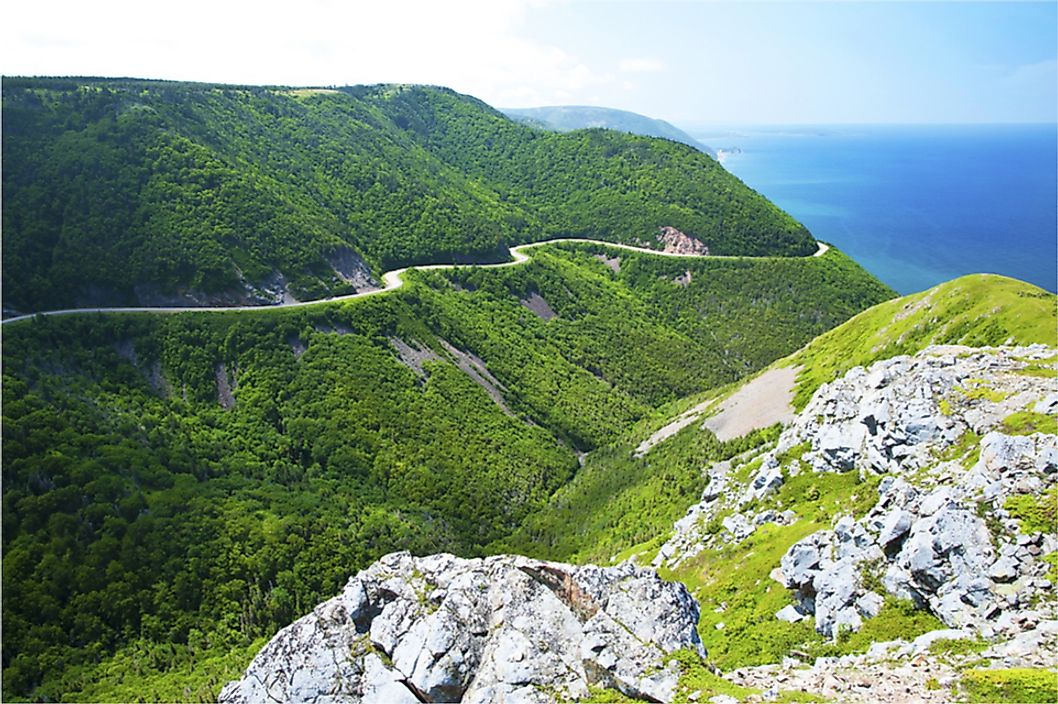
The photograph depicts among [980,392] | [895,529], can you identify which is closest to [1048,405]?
[980,392]

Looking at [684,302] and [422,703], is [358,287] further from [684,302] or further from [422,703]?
[422,703]

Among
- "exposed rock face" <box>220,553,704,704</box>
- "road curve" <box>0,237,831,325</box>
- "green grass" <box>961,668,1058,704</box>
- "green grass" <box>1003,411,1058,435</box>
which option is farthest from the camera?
"road curve" <box>0,237,831,325</box>

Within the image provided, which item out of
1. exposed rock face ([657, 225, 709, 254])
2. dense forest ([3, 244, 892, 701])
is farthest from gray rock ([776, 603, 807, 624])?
exposed rock face ([657, 225, 709, 254])

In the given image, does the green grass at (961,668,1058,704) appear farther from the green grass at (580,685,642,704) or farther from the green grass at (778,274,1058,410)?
the green grass at (778,274,1058,410)

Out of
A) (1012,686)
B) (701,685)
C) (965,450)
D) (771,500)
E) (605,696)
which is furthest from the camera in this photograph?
(771,500)

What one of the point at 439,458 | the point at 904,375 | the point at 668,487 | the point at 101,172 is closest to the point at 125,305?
the point at 101,172

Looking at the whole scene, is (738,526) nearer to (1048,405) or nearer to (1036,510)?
(1048,405)
